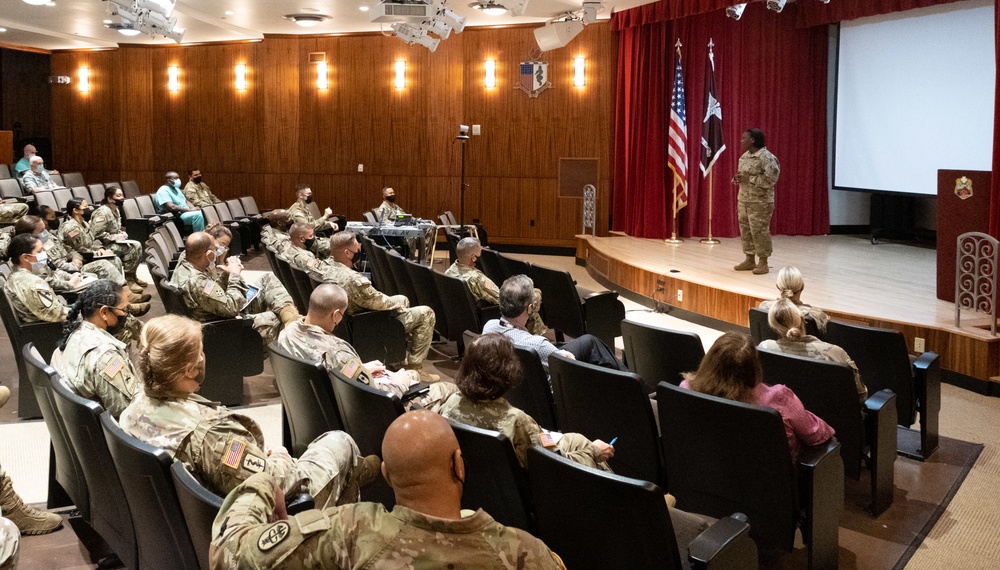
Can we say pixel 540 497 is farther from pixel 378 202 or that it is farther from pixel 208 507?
pixel 378 202

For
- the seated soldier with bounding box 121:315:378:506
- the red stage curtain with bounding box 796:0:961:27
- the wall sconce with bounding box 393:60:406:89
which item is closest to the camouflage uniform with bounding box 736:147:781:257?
the red stage curtain with bounding box 796:0:961:27

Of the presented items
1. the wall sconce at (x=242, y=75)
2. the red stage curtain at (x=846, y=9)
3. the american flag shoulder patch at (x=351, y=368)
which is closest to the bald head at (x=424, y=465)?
the american flag shoulder patch at (x=351, y=368)

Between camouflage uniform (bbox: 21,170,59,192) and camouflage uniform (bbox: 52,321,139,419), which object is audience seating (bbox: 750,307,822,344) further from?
camouflage uniform (bbox: 21,170,59,192)

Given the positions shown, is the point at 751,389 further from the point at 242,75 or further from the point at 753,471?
the point at 242,75

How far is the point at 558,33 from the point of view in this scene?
11.1 meters

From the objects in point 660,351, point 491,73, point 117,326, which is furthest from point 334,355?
point 491,73

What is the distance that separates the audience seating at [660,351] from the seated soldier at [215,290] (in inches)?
83.9

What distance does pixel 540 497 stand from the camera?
2576 millimetres

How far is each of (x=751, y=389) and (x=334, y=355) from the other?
70.5 inches

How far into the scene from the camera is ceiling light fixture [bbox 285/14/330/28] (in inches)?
493

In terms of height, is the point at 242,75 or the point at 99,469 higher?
the point at 242,75

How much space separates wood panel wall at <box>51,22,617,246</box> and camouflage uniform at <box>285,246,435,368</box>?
7073 millimetres

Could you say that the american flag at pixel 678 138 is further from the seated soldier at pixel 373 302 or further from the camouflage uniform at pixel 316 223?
the seated soldier at pixel 373 302

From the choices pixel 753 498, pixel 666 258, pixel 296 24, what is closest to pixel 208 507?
pixel 753 498
